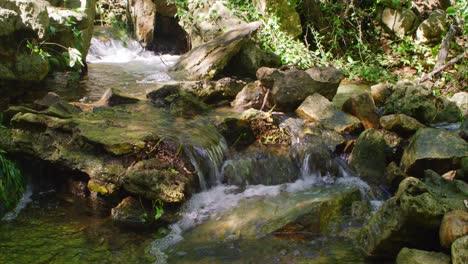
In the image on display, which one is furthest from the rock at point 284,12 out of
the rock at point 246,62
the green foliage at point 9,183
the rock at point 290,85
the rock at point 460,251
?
the rock at point 460,251

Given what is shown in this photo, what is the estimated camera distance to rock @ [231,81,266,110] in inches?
273

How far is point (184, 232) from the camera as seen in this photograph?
13.6 feet

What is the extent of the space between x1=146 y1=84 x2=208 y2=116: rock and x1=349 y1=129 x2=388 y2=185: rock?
2.24m

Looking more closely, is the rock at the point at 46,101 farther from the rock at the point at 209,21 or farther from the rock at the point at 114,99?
the rock at the point at 209,21

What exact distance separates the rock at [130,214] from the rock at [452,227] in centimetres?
253

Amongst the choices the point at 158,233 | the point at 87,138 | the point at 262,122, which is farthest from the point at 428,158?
the point at 87,138

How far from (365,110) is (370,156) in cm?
123

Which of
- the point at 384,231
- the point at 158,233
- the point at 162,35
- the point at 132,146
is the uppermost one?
the point at 162,35

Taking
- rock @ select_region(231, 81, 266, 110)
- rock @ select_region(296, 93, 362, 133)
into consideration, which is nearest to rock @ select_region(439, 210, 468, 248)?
rock @ select_region(296, 93, 362, 133)

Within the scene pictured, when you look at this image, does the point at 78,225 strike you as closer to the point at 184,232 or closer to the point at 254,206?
the point at 184,232

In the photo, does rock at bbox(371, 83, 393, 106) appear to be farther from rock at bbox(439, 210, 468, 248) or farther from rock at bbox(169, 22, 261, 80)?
rock at bbox(439, 210, 468, 248)

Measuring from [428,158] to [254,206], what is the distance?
2211 millimetres

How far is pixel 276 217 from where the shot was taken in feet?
13.9

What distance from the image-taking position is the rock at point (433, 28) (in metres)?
10.3
